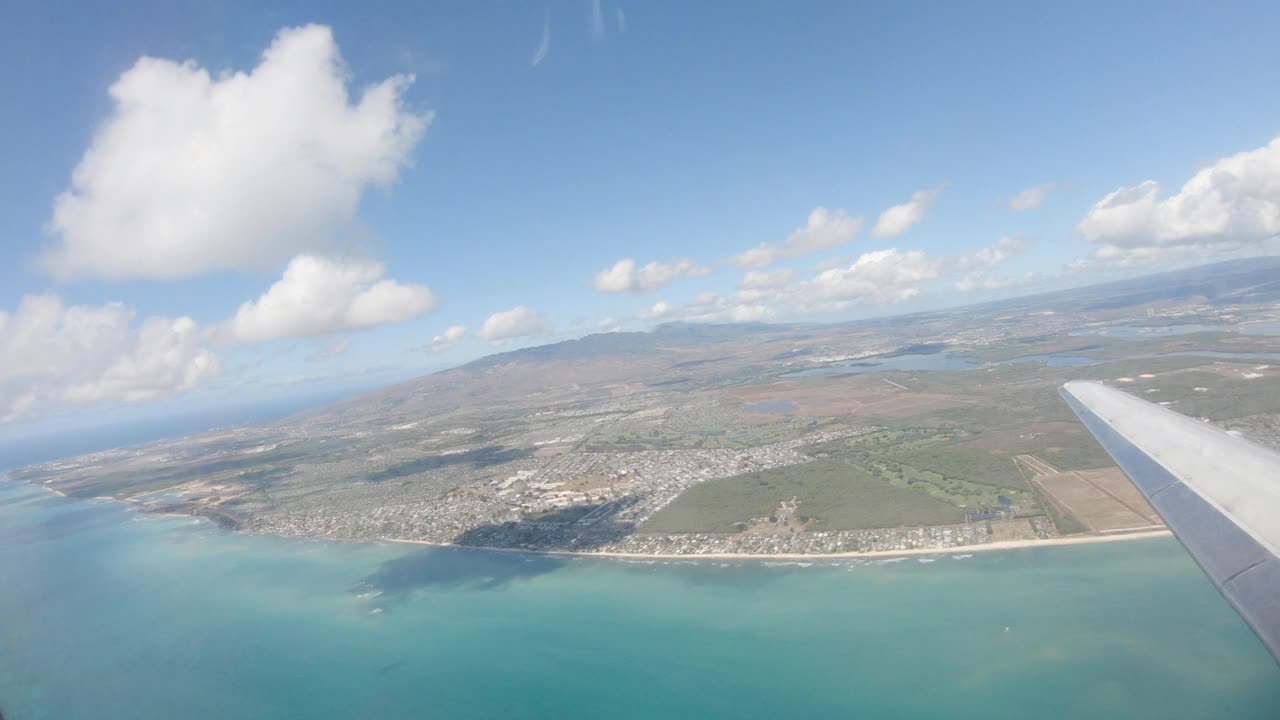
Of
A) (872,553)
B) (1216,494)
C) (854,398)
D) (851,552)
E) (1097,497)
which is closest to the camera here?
(1216,494)

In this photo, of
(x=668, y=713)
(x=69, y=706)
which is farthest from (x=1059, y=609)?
(x=69, y=706)

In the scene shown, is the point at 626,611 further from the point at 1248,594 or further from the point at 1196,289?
the point at 1196,289

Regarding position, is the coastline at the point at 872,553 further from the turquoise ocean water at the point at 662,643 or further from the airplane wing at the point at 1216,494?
the airplane wing at the point at 1216,494

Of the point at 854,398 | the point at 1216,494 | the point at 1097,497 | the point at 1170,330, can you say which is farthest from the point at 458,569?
the point at 1170,330

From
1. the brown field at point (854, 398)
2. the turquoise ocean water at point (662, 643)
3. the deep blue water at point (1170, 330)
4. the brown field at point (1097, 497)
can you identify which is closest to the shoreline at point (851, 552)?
the turquoise ocean water at point (662, 643)

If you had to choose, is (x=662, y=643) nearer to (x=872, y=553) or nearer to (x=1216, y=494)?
(x=872, y=553)

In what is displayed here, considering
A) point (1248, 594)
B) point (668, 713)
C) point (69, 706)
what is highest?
point (1248, 594)
